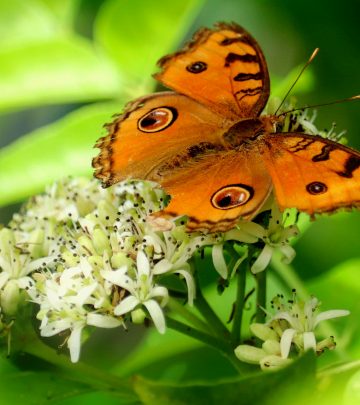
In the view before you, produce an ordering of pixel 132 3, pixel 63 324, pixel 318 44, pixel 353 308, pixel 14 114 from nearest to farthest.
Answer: pixel 63 324, pixel 353 308, pixel 132 3, pixel 318 44, pixel 14 114

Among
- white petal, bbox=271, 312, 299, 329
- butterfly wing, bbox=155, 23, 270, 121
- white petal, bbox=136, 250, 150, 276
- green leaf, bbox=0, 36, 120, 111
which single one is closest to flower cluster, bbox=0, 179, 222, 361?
white petal, bbox=136, 250, 150, 276

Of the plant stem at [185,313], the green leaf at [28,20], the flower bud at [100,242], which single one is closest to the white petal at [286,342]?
the plant stem at [185,313]

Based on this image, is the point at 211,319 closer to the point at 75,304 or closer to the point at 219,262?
the point at 219,262

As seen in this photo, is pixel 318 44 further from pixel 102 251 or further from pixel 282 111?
pixel 102 251

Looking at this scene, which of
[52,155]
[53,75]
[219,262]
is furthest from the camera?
[53,75]

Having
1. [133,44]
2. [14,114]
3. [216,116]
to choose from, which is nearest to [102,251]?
[216,116]

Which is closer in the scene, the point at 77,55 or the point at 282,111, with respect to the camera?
the point at 282,111

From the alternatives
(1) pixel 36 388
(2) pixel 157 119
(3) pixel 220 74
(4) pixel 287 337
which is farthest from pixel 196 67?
(1) pixel 36 388
